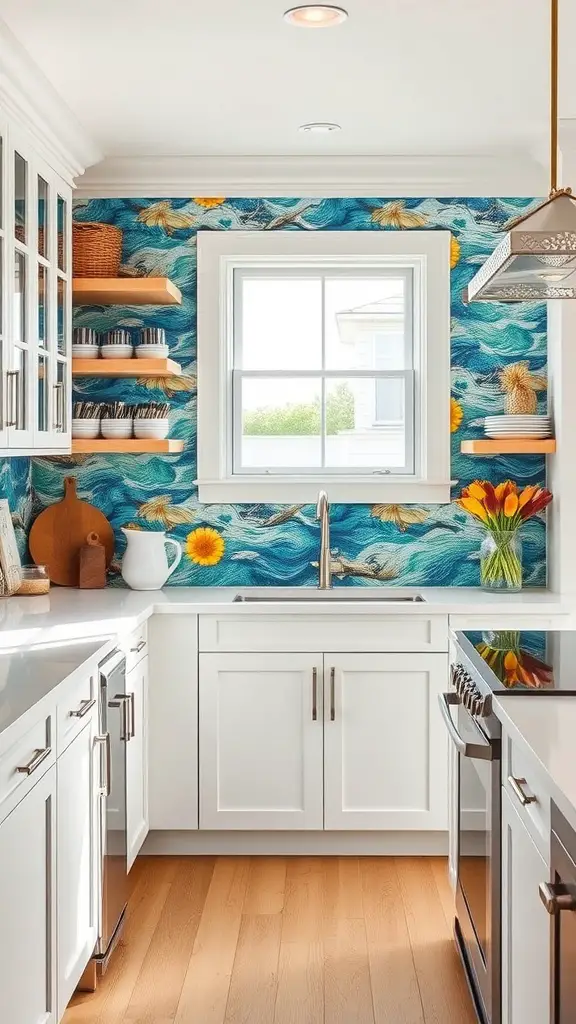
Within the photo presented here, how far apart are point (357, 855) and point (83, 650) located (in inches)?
64.2

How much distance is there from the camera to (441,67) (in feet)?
10.5

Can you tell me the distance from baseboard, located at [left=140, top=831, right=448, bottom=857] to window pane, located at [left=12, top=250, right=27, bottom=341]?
1.86m

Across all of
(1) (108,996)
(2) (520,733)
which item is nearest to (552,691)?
(2) (520,733)

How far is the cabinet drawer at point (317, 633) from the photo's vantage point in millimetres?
3850

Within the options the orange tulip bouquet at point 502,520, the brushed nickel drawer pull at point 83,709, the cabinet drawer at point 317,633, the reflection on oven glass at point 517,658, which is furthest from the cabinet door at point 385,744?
the brushed nickel drawer pull at point 83,709

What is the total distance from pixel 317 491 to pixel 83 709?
1.88m

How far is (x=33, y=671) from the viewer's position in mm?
2494

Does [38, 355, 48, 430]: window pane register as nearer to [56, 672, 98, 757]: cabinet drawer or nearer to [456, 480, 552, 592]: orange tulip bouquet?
[56, 672, 98, 757]: cabinet drawer

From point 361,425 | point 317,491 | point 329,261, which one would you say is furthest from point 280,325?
point 317,491

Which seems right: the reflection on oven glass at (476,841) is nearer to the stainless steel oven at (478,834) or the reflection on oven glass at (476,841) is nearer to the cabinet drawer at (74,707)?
the stainless steel oven at (478,834)

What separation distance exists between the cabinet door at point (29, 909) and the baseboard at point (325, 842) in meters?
1.59

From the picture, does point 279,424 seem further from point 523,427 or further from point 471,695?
point 471,695

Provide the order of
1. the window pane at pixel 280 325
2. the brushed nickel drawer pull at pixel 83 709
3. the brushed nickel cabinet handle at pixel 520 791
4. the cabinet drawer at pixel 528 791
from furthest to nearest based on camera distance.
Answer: the window pane at pixel 280 325 < the brushed nickel drawer pull at pixel 83 709 < the brushed nickel cabinet handle at pixel 520 791 < the cabinet drawer at pixel 528 791

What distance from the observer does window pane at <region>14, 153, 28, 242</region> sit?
3.21 metres
